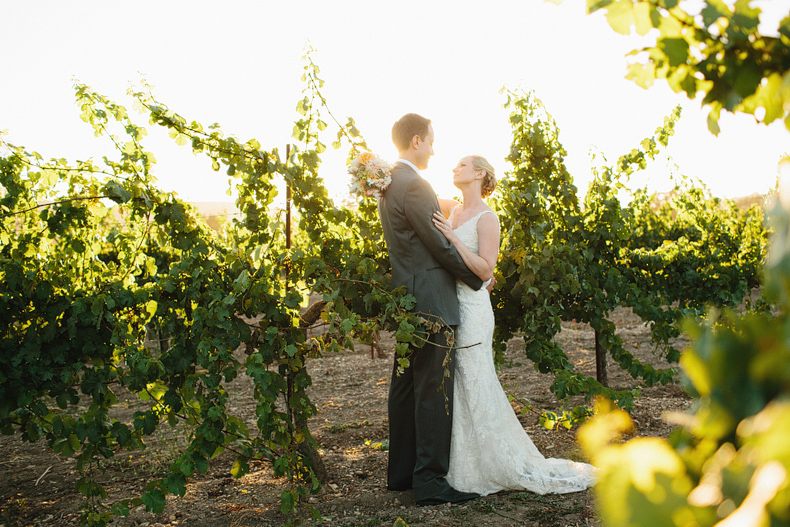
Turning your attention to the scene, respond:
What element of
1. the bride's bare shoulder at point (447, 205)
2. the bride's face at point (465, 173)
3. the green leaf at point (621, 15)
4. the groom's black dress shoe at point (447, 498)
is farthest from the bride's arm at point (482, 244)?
the green leaf at point (621, 15)

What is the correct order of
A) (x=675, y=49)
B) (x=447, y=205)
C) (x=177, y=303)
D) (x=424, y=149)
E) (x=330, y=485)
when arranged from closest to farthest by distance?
(x=675, y=49), (x=177, y=303), (x=424, y=149), (x=330, y=485), (x=447, y=205)

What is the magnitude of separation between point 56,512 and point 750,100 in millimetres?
3748

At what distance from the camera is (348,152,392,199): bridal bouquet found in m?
2.95

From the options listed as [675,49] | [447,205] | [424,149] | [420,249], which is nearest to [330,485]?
[420,249]

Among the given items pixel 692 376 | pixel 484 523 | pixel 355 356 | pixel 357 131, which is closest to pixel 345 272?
pixel 357 131

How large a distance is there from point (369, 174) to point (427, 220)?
0.40m

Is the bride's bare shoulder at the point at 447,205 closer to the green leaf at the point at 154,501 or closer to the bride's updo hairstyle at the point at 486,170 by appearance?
the bride's updo hairstyle at the point at 486,170

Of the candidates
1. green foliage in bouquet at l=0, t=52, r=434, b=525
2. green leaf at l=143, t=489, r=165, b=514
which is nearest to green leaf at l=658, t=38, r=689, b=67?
green foliage in bouquet at l=0, t=52, r=434, b=525

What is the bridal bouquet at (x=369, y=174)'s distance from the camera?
2953mm

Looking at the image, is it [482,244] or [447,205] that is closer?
[482,244]

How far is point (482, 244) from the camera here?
3.24 m

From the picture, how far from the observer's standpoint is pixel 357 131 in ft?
9.82

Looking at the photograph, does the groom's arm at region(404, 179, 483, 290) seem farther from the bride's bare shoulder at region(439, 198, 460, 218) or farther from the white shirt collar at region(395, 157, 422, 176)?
the bride's bare shoulder at region(439, 198, 460, 218)

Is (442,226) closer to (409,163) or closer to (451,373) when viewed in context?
(409,163)
